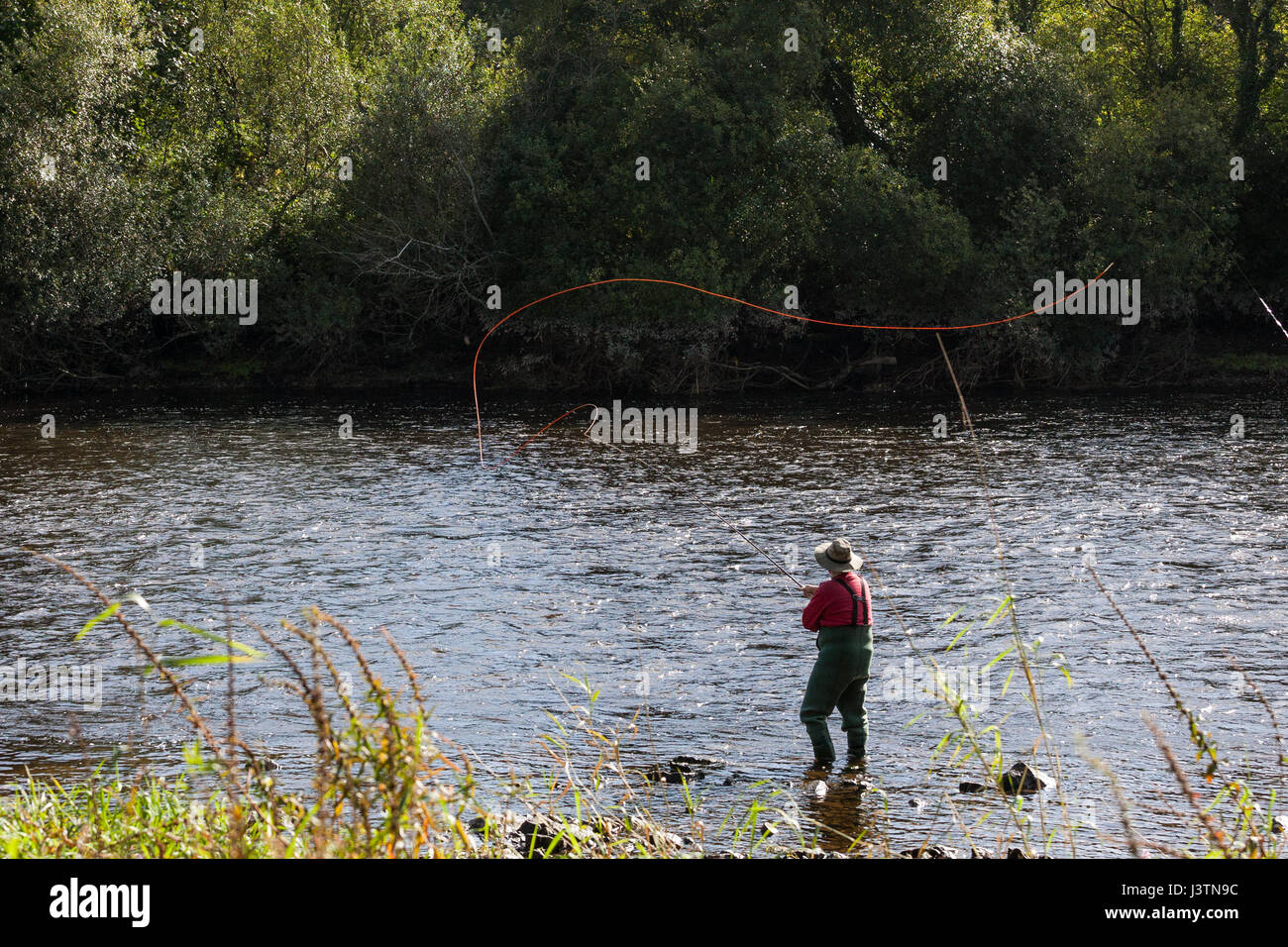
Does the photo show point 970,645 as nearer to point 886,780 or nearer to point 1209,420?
point 886,780

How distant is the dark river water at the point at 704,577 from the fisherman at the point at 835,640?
476 mm

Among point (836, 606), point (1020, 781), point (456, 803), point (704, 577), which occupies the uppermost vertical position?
point (836, 606)

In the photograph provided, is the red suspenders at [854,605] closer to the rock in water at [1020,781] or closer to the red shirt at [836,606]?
the red shirt at [836,606]

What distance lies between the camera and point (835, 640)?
10.5m

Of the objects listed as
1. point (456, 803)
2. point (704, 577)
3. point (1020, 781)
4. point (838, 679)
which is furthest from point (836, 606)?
point (704, 577)

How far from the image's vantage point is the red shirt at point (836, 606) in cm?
1047

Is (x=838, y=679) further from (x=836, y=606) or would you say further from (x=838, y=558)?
(x=838, y=558)

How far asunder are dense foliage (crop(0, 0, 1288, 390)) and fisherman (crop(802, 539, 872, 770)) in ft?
86.1

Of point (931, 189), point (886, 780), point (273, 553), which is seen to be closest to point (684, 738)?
point (886, 780)

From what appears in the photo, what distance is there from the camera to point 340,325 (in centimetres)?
3953

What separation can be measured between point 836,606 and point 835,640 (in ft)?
0.95

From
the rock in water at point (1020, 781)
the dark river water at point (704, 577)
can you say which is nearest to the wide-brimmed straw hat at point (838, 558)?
the dark river water at point (704, 577)

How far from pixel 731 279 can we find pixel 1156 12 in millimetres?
20391

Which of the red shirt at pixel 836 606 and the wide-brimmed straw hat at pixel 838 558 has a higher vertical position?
the wide-brimmed straw hat at pixel 838 558
